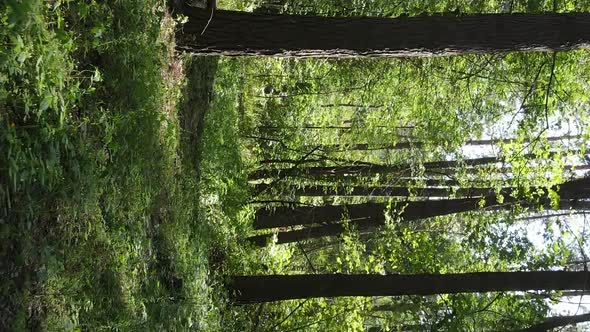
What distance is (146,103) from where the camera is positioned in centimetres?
571

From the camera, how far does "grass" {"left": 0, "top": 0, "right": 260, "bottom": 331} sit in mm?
3936

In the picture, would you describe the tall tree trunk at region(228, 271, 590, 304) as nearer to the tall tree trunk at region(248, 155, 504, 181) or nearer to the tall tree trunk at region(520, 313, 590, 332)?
the tall tree trunk at region(520, 313, 590, 332)

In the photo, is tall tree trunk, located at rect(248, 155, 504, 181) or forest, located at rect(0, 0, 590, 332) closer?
forest, located at rect(0, 0, 590, 332)

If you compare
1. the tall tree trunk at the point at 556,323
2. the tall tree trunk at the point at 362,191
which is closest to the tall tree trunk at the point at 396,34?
the tall tree trunk at the point at 556,323

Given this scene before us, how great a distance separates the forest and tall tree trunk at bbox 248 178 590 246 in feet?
0.14

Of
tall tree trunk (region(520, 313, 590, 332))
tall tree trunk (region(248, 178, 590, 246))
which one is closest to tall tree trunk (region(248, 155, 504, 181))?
tall tree trunk (region(248, 178, 590, 246))

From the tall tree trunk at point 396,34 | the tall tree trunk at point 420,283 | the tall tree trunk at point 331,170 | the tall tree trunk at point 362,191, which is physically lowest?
the tall tree trunk at point 420,283

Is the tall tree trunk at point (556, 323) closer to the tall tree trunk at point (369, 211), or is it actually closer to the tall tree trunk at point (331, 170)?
the tall tree trunk at point (369, 211)

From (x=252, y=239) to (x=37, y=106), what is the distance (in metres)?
8.72

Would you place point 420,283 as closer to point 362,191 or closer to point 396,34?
point 396,34

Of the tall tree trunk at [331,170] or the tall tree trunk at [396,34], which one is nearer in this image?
the tall tree trunk at [396,34]

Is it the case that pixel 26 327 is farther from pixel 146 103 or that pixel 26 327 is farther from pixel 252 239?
pixel 252 239

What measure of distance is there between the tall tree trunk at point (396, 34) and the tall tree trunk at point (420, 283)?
283 cm

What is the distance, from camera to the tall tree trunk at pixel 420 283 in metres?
7.02
